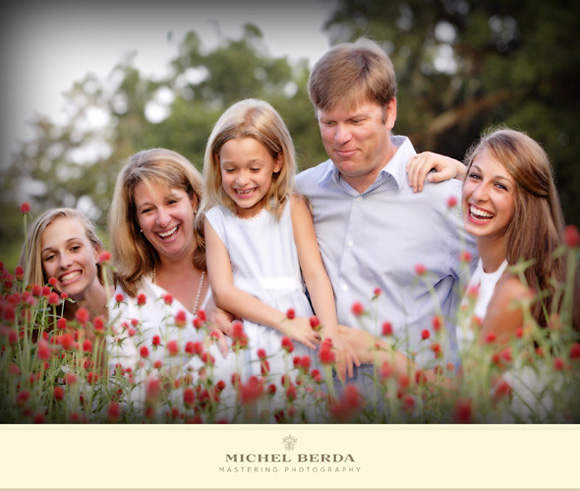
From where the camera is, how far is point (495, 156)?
2736 millimetres

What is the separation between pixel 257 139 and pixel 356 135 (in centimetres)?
43

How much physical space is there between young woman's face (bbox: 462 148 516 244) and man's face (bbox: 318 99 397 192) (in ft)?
1.53

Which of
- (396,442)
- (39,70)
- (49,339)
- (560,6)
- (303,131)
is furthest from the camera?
(303,131)

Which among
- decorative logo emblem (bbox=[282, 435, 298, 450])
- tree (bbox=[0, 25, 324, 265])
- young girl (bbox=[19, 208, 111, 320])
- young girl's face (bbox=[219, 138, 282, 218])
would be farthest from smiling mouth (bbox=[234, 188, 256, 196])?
tree (bbox=[0, 25, 324, 265])

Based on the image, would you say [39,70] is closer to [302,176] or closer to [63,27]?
[63,27]

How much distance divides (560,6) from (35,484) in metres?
6.57

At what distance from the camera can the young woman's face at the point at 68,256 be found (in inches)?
133

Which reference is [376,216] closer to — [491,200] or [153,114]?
[491,200]

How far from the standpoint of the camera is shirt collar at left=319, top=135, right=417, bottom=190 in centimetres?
303

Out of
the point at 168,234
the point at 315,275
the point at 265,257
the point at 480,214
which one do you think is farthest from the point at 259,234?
the point at 480,214

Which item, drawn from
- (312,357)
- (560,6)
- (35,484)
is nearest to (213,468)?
(35,484)

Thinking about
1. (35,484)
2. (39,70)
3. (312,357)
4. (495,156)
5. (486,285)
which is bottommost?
(35,484)

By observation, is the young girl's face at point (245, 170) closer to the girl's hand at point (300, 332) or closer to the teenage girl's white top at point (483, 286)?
Result: the girl's hand at point (300, 332)

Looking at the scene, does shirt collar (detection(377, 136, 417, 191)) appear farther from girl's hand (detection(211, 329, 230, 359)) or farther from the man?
girl's hand (detection(211, 329, 230, 359))
